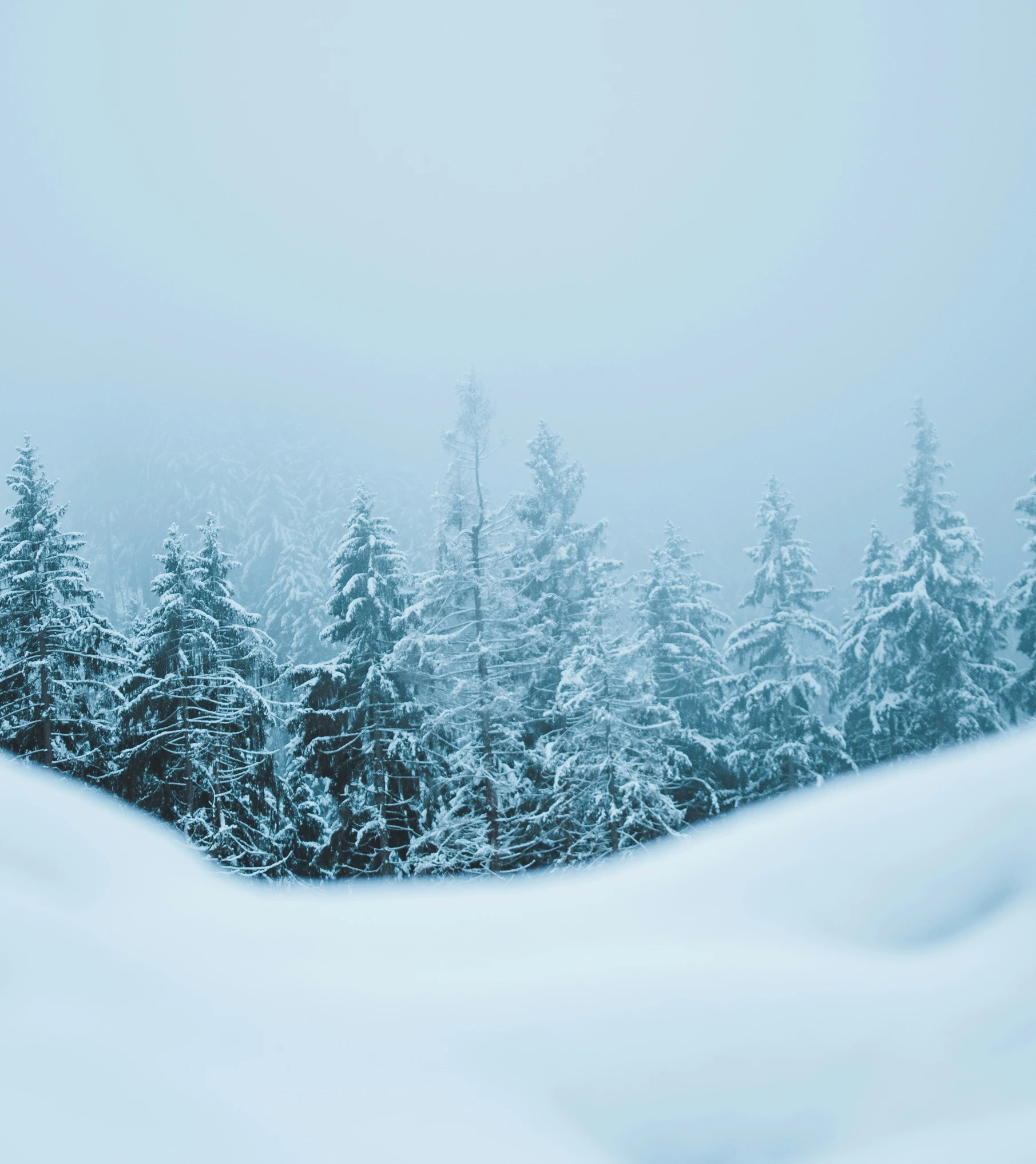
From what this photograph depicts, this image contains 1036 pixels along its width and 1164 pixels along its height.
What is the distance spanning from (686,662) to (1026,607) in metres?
9.69

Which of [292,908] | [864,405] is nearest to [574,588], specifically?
[292,908]

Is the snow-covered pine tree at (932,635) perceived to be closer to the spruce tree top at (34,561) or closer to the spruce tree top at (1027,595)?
the spruce tree top at (1027,595)

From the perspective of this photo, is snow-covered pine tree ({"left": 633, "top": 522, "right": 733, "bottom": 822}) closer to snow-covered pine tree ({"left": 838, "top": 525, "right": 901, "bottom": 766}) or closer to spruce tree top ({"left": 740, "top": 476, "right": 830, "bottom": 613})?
spruce tree top ({"left": 740, "top": 476, "right": 830, "bottom": 613})

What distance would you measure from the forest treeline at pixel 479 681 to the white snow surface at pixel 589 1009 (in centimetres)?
1272

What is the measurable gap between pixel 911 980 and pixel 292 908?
79.1 inches

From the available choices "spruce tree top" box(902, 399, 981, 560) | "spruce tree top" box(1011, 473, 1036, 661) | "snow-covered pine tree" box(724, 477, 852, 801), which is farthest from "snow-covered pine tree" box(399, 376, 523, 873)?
"spruce tree top" box(1011, 473, 1036, 661)

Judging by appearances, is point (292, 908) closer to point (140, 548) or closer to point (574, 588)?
point (574, 588)

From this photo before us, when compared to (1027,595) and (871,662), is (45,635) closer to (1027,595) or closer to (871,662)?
(871,662)

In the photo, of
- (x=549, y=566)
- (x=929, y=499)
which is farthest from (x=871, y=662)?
(x=549, y=566)

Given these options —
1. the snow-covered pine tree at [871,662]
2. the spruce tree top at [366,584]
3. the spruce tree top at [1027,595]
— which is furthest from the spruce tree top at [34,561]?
the spruce tree top at [1027,595]

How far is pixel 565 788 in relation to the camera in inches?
632

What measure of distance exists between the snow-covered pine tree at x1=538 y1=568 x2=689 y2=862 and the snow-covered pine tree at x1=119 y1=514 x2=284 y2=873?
A: 6468 millimetres

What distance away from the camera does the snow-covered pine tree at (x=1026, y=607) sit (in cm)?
2048

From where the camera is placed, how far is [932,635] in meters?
20.4
